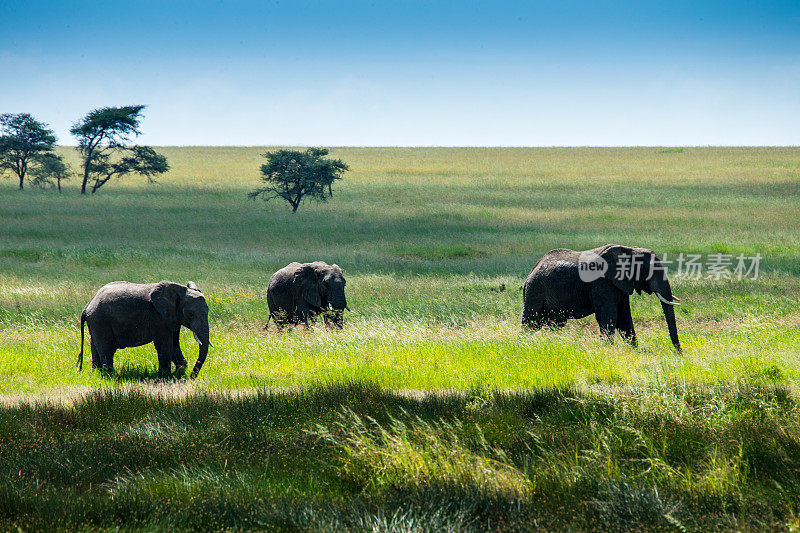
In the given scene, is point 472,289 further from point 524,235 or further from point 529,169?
point 529,169

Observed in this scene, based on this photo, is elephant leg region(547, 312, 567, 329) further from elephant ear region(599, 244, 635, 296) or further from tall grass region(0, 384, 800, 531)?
tall grass region(0, 384, 800, 531)

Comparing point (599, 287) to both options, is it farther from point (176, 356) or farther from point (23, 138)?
point (23, 138)

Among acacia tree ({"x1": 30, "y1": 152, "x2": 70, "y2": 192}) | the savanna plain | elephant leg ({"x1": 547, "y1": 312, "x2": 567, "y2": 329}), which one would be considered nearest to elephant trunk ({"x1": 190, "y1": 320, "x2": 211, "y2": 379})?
the savanna plain

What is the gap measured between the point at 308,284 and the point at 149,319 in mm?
4987

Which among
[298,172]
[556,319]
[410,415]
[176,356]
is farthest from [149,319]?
[298,172]

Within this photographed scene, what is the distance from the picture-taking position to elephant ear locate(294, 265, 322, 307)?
15766mm

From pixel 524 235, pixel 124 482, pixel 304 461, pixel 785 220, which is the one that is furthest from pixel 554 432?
pixel 785 220

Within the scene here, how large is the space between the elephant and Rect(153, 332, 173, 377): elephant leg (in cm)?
746

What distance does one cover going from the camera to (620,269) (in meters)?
13.4

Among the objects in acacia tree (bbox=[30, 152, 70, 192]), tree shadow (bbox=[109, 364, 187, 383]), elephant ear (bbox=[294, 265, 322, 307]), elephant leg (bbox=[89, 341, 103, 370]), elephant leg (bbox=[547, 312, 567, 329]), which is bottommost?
tree shadow (bbox=[109, 364, 187, 383])

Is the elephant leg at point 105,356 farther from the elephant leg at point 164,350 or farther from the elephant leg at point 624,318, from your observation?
the elephant leg at point 624,318

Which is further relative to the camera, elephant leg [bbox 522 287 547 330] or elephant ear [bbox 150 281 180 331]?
elephant leg [bbox 522 287 547 330]

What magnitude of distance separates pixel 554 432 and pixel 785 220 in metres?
44.5

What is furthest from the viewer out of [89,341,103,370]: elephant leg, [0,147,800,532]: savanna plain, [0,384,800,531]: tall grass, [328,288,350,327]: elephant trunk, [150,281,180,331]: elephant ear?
[328,288,350,327]: elephant trunk
